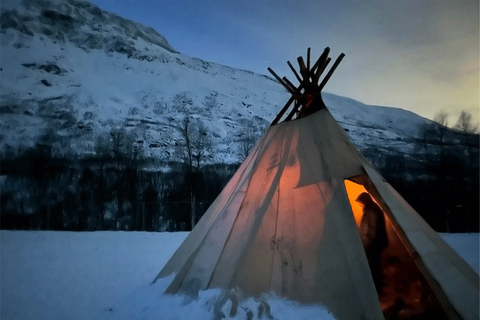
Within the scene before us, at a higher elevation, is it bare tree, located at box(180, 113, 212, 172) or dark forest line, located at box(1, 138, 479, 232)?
bare tree, located at box(180, 113, 212, 172)

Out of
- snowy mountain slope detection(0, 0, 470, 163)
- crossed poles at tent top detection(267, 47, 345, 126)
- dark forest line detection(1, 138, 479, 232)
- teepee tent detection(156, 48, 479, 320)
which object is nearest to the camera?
teepee tent detection(156, 48, 479, 320)

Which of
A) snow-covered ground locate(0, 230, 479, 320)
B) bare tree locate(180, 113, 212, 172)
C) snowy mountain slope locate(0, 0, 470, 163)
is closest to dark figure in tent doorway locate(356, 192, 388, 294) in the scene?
snow-covered ground locate(0, 230, 479, 320)

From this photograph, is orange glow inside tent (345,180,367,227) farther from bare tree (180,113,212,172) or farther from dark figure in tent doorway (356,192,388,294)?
bare tree (180,113,212,172)

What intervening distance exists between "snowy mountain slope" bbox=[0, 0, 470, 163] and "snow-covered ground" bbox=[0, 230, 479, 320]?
66.6 feet

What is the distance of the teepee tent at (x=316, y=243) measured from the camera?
11.6 feet

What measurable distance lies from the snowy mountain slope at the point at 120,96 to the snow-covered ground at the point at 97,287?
66.6 ft

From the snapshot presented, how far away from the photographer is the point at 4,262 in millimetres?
7863

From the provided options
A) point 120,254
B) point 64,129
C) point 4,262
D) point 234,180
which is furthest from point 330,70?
point 64,129

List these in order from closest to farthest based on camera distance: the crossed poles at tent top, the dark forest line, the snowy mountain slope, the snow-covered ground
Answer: the snow-covered ground
the crossed poles at tent top
the dark forest line
the snowy mountain slope

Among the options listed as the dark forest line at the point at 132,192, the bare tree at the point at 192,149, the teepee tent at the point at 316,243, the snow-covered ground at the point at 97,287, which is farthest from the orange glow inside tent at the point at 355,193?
the bare tree at the point at 192,149

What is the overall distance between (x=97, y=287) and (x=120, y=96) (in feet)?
219

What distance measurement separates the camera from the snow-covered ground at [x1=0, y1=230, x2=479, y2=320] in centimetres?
370

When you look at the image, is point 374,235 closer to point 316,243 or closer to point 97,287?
point 316,243

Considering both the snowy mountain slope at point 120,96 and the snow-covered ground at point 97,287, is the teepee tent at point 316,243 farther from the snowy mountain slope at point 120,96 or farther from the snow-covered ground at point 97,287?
the snowy mountain slope at point 120,96
